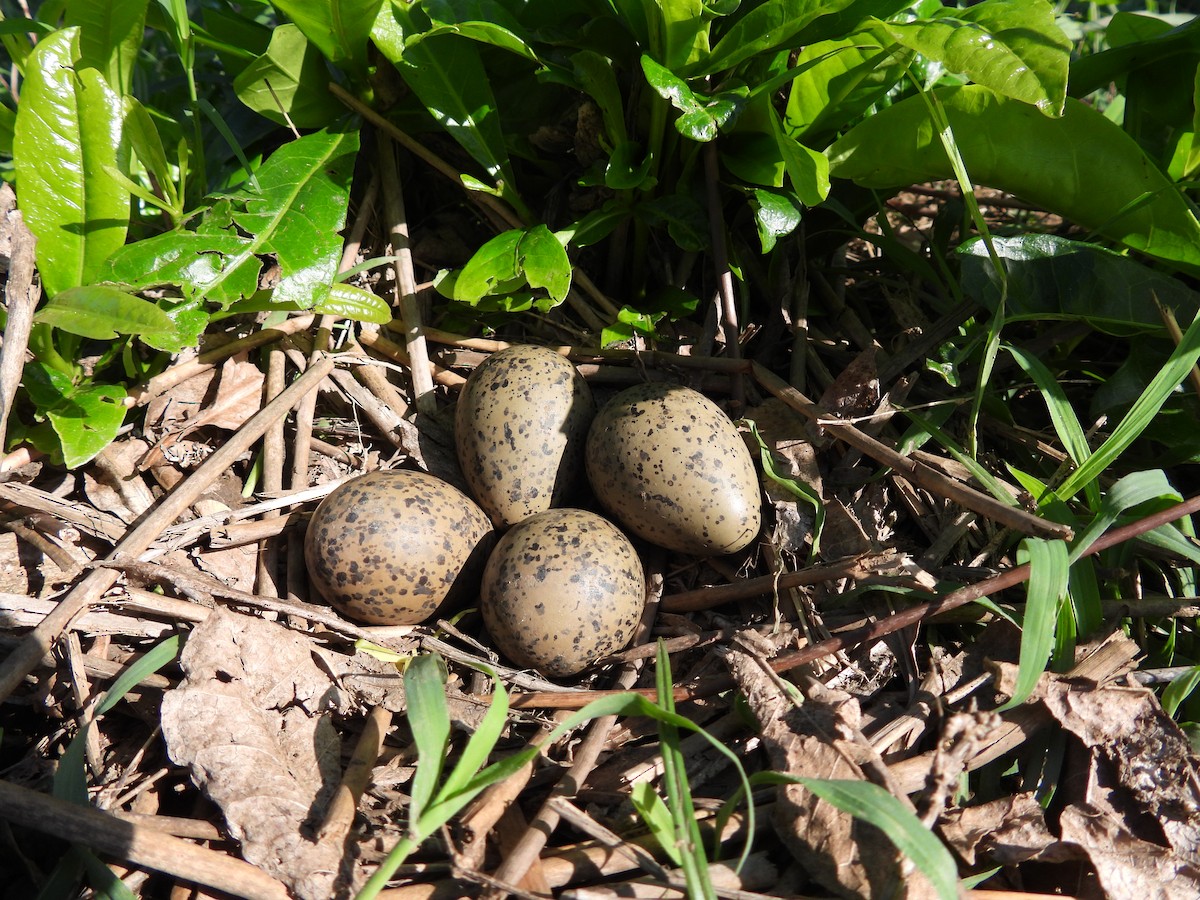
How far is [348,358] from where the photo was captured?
2.32 m

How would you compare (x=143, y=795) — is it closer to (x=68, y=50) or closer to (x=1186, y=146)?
(x=68, y=50)

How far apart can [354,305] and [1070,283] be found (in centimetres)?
178

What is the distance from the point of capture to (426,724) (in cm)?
140

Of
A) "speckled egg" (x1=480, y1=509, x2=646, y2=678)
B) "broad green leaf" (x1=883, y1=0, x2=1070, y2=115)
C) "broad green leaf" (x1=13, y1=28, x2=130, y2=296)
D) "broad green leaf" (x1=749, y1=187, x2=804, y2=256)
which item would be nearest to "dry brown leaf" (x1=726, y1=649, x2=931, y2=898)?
"speckled egg" (x1=480, y1=509, x2=646, y2=678)

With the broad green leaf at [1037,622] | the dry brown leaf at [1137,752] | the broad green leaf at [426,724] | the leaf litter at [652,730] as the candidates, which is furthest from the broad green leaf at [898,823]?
the broad green leaf at [426,724]

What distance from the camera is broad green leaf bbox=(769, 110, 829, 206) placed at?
76.0 inches

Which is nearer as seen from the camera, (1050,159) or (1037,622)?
(1037,622)

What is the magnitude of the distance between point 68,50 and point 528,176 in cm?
119

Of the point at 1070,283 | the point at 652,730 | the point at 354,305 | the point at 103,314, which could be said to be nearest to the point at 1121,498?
the point at 1070,283

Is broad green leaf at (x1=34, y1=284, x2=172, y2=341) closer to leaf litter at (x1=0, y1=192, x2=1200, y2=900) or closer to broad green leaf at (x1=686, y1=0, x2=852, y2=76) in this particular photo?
leaf litter at (x1=0, y1=192, x2=1200, y2=900)

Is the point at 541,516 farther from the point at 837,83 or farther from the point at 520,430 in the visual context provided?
the point at 837,83

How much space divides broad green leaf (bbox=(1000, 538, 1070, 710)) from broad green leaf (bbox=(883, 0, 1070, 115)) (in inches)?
34.5

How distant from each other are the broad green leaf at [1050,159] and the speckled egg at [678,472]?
2.51 ft

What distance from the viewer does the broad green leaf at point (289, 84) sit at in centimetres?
222
